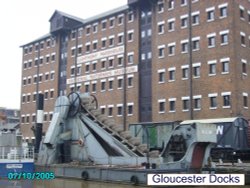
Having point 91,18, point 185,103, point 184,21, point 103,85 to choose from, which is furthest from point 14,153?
point 91,18

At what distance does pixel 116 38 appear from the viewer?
52625mm

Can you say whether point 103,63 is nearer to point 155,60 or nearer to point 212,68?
point 155,60

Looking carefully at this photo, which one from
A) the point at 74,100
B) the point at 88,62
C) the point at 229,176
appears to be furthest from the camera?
the point at 88,62

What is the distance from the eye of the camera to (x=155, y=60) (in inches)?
1852

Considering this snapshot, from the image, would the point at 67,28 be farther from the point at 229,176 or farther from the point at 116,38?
the point at 229,176

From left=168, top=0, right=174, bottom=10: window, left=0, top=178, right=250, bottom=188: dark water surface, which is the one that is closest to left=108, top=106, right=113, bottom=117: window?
left=168, top=0, right=174, bottom=10: window

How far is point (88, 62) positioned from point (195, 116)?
68.3 feet

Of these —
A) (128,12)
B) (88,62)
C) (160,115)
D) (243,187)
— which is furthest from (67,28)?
(243,187)

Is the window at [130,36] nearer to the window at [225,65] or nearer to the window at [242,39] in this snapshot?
the window at [225,65]

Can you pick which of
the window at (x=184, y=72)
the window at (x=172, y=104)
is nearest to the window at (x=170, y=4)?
the window at (x=184, y=72)

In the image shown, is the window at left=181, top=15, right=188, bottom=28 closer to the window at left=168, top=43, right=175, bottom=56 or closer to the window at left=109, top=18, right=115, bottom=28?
the window at left=168, top=43, right=175, bottom=56
